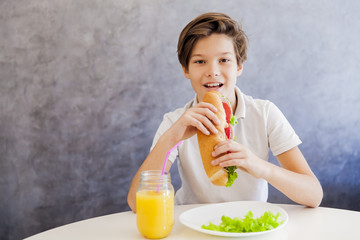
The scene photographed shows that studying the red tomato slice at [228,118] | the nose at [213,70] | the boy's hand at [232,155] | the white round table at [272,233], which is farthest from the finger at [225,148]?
the nose at [213,70]

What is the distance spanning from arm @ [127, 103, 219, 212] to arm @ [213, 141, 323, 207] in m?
0.09

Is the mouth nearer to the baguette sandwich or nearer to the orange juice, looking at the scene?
the baguette sandwich

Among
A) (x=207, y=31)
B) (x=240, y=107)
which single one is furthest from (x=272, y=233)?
(x=207, y=31)

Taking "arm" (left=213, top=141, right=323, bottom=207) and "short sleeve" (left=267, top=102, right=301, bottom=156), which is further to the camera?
"short sleeve" (left=267, top=102, right=301, bottom=156)

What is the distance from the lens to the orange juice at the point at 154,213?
94 centimetres

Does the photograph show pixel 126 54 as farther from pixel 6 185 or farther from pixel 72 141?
pixel 6 185

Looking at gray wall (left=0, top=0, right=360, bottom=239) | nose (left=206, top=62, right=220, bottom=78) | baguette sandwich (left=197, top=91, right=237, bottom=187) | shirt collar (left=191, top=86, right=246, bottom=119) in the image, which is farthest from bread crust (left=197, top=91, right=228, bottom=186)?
gray wall (left=0, top=0, right=360, bottom=239)

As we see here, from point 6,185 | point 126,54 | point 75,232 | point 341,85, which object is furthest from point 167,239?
point 341,85

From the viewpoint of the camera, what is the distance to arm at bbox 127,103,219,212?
3.71 feet

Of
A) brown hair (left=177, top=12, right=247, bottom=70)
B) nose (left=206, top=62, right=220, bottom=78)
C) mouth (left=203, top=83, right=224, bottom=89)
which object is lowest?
mouth (left=203, top=83, right=224, bottom=89)

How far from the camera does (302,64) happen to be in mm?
2404

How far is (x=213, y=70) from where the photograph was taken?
4.77 ft

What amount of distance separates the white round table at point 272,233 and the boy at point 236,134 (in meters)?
0.13

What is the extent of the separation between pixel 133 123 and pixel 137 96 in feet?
0.58
